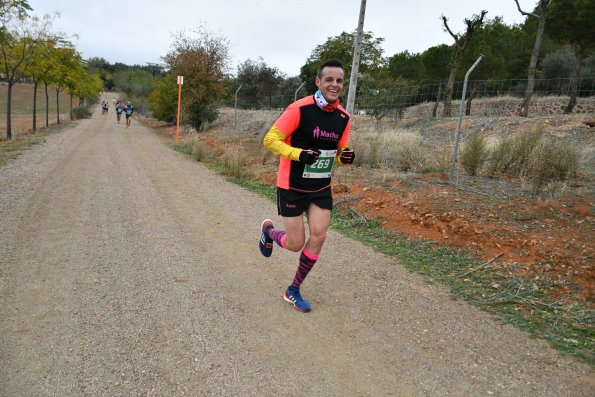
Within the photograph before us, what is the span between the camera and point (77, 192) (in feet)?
25.4

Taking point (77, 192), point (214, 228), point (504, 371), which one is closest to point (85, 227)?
point (214, 228)

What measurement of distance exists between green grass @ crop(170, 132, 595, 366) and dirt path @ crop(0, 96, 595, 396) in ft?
0.60

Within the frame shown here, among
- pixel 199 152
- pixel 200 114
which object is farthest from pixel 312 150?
pixel 200 114

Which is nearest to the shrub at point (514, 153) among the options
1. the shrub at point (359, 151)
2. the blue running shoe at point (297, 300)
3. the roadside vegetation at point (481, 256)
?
the roadside vegetation at point (481, 256)

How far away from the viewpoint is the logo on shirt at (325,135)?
350 centimetres

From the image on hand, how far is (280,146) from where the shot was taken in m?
3.37

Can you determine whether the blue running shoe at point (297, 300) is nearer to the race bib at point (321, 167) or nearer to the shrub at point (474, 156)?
the race bib at point (321, 167)

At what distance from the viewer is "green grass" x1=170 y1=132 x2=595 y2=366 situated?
3.40 m

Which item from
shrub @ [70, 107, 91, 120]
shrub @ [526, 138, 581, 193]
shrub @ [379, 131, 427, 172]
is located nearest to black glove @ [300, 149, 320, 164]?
shrub @ [526, 138, 581, 193]

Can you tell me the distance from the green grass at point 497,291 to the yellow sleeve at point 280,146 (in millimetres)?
2167

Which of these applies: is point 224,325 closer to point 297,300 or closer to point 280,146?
point 297,300

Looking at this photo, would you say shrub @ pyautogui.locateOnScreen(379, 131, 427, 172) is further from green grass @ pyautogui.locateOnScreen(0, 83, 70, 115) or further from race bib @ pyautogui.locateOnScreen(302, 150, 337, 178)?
green grass @ pyautogui.locateOnScreen(0, 83, 70, 115)

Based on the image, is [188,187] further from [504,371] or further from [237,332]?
[504,371]

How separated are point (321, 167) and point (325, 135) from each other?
0.88ft
